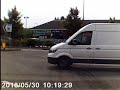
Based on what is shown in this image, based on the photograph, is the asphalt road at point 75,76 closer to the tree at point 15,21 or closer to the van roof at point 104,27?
the van roof at point 104,27

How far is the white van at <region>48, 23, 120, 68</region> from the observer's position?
44.4ft

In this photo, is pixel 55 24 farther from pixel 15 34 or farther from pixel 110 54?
pixel 110 54

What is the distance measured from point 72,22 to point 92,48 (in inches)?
1370

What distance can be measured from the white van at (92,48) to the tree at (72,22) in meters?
33.1

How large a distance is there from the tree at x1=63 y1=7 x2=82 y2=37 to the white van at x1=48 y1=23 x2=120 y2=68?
3311 cm

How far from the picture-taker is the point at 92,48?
44.5 ft

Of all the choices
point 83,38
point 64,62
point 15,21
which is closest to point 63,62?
point 64,62

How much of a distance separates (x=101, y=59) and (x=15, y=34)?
3961 centimetres

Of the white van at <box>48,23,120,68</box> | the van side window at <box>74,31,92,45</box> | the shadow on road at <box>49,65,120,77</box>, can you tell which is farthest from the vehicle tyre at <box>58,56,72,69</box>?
the van side window at <box>74,31,92,45</box>

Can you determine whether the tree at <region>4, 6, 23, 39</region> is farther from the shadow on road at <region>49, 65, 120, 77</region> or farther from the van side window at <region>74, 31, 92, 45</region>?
the van side window at <region>74, 31, 92, 45</region>

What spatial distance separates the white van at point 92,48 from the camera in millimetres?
13531

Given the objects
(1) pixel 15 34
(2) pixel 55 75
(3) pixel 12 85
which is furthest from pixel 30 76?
(1) pixel 15 34

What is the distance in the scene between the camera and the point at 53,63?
1387 cm

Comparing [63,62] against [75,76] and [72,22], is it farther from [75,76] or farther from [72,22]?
[72,22]
